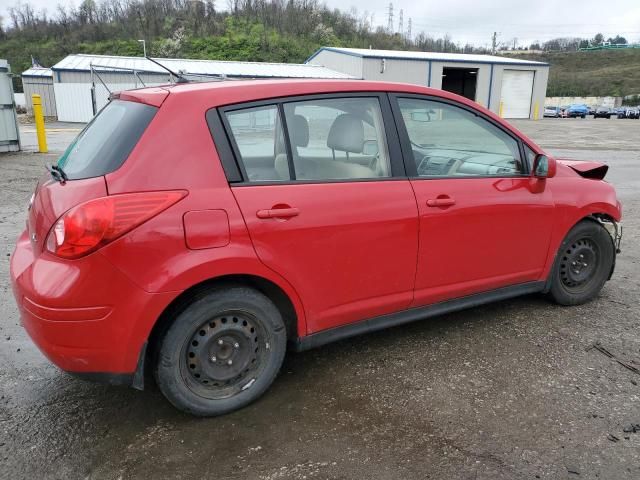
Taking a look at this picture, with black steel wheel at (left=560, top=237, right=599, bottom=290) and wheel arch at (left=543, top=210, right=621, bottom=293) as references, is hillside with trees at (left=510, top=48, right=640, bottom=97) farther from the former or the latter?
black steel wheel at (left=560, top=237, right=599, bottom=290)

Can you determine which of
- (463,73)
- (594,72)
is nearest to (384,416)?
(463,73)

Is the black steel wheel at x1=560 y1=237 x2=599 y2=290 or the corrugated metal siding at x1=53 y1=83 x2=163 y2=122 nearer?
the black steel wheel at x1=560 y1=237 x2=599 y2=290

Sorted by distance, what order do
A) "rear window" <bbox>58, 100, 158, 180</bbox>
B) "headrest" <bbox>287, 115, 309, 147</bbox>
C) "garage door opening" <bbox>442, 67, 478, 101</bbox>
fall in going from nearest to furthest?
"rear window" <bbox>58, 100, 158, 180</bbox>, "headrest" <bbox>287, 115, 309, 147</bbox>, "garage door opening" <bbox>442, 67, 478, 101</bbox>

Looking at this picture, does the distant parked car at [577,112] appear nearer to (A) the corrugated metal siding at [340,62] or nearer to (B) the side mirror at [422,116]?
(A) the corrugated metal siding at [340,62]

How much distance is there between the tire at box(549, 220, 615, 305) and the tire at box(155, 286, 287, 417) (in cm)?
238

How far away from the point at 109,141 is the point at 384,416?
1.98m

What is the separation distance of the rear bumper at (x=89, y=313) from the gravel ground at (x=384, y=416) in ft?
1.37

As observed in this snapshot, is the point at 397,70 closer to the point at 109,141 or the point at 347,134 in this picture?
the point at 347,134

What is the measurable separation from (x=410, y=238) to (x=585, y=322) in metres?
1.75

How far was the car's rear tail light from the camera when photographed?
230 centimetres

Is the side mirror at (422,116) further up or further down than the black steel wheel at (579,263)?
further up

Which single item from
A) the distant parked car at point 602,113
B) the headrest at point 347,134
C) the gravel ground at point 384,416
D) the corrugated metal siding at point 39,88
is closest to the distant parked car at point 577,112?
the distant parked car at point 602,113

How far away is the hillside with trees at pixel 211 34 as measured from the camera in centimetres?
6375

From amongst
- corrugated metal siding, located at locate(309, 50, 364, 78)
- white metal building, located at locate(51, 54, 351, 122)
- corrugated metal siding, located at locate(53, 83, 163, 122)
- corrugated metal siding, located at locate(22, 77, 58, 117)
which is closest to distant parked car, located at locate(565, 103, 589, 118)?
corrugated metal siding, located at locate(309, 50, 364, 78)
